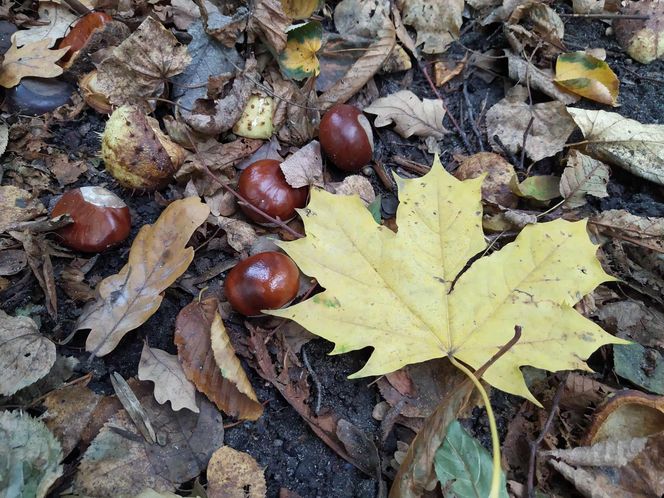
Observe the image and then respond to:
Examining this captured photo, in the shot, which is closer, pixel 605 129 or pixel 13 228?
pixel 13 228

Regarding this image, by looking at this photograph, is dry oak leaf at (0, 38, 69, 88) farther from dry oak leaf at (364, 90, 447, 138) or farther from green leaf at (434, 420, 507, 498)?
green leaf at (434, 420, 507, 498)

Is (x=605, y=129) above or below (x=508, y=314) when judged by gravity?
above

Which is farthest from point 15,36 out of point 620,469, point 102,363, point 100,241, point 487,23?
point 620,469

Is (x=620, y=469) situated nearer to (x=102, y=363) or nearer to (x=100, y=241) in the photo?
(x=102, y=363)

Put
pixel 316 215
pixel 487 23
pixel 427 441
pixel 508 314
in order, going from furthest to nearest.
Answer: pixel 487 23, pixel 316 215, pixel 508 314, pixel 427 441

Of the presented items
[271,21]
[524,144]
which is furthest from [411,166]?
[271,21]

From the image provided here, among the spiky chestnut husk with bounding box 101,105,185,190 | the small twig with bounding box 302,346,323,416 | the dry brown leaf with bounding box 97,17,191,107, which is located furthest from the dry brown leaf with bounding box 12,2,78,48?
the small twig with bounding box 302,346,323,416
